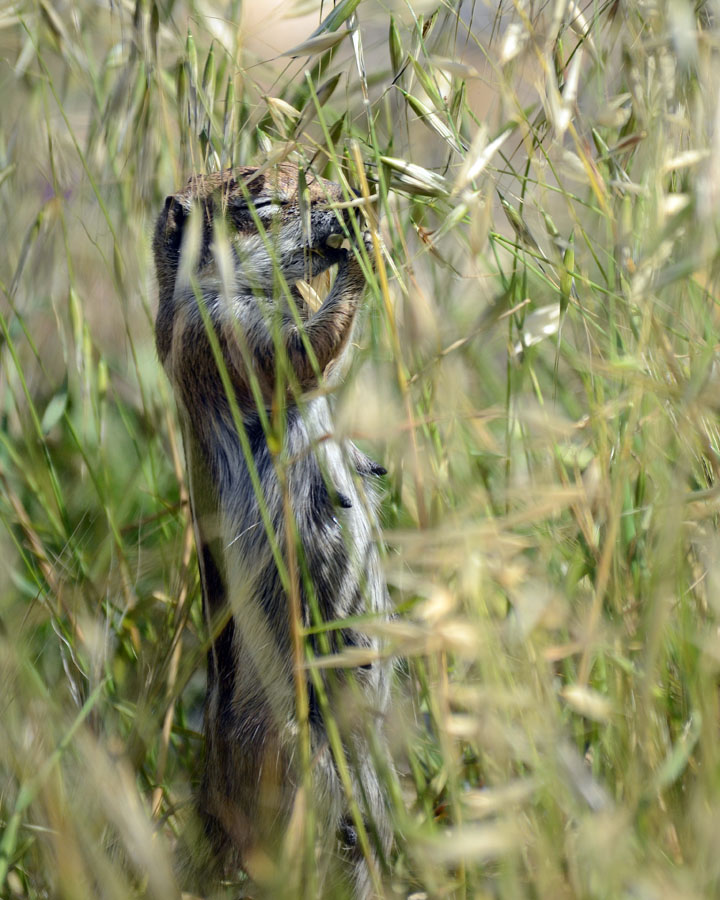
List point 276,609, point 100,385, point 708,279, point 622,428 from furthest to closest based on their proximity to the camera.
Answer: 1. point 100,385
2. point 276,609
3. point 622,428
4. point 708,279

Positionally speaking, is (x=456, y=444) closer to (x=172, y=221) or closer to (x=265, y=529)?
(x=265, y=529)

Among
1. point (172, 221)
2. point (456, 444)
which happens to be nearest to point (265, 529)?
point (456, 444)

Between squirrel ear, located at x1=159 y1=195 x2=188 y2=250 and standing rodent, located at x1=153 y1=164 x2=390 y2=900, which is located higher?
squirrel ear, located at x1=159 y1=195 x2=188 y2=250

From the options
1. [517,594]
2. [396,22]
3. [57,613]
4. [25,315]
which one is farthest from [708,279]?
[25,315]

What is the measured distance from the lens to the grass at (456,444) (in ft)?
3.34

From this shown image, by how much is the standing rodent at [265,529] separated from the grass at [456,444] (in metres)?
0.10

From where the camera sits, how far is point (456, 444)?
1.64 m

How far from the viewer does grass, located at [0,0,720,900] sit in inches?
40.1

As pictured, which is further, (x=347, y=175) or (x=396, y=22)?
(x=347, y=175)

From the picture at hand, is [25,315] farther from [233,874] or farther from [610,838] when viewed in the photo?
[610,838]

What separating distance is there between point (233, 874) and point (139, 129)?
1.58 m

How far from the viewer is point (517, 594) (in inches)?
38.8

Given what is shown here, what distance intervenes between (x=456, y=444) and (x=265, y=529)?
43 cm

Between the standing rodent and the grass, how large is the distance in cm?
10
